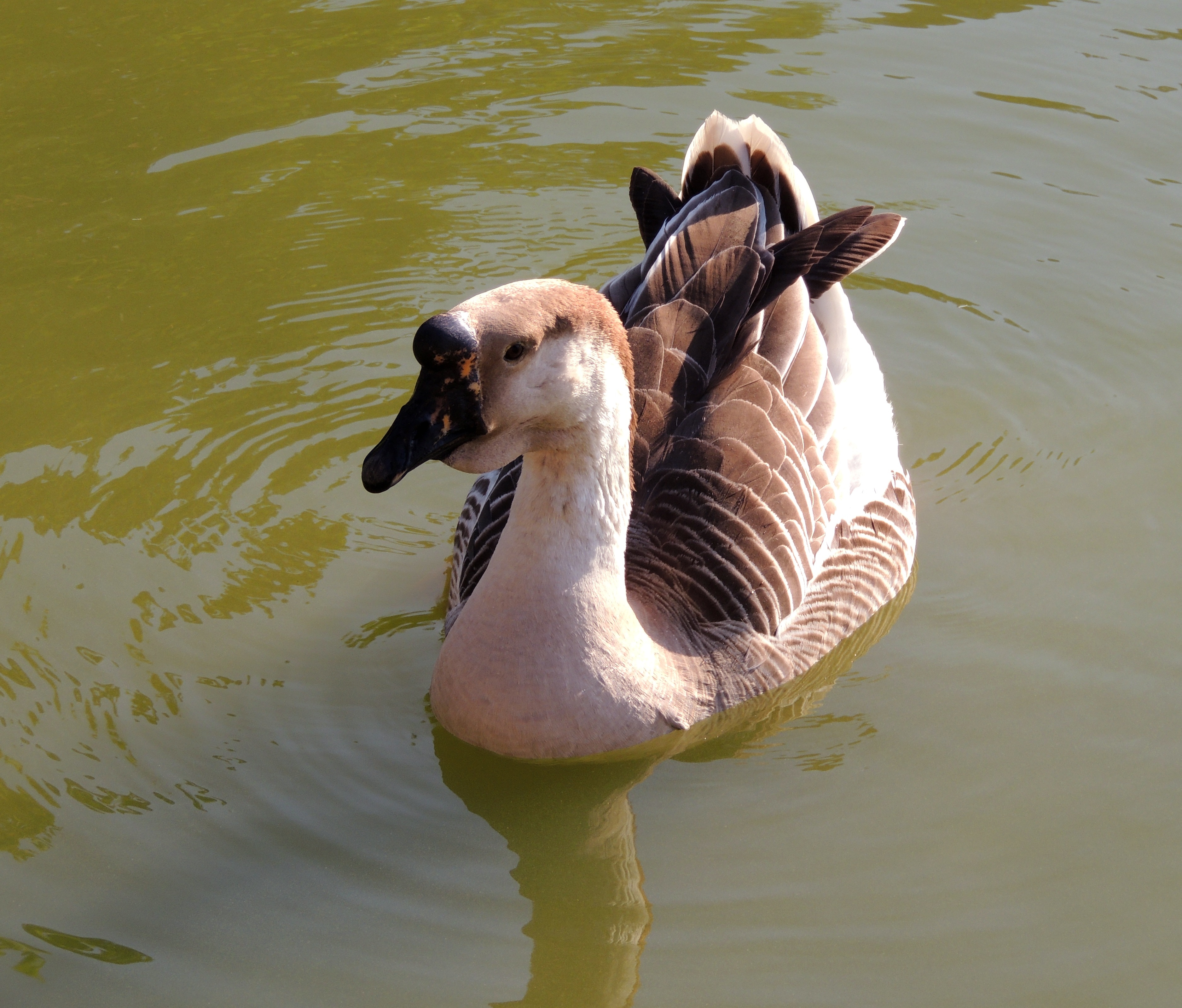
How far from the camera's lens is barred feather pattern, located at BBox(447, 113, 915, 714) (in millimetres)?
5473

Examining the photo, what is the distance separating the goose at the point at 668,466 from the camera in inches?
175

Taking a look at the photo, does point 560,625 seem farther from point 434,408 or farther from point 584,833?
point 434,408

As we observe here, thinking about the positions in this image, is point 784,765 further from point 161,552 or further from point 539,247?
point 539,247

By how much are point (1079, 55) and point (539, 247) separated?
454 centimetres

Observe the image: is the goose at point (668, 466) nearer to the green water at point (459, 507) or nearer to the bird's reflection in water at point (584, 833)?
the bird's reflection in water at point (584, 833)

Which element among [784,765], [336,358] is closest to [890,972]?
[784,765]

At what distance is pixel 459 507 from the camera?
269 inches

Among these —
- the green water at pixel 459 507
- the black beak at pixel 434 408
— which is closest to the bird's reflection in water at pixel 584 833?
the green water at pixel 459 507

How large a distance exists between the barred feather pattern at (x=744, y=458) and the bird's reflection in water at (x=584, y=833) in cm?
18

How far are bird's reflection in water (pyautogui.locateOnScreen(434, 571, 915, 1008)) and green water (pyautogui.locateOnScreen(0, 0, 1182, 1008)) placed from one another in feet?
0.06

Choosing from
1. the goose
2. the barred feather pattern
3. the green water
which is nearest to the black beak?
the goose

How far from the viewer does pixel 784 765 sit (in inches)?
213

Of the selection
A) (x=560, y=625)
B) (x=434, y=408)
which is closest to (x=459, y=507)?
(x=560, y=625)

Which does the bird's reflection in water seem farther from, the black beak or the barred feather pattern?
the black beak
